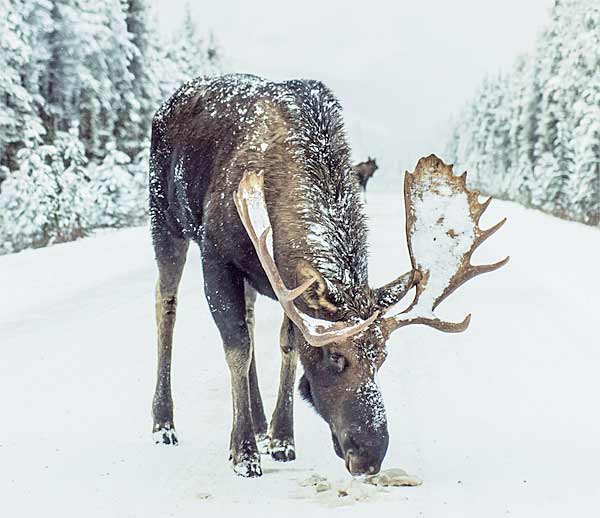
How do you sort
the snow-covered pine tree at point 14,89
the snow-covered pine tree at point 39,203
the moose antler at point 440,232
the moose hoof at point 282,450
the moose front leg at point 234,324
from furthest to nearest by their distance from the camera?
the snow-covered pine tree at point 14,89
the snow-covered pine tree at point 39,203
the moose hoof at point 282,450
the moose front leg at point 234,324
the moose antler at point 440,232

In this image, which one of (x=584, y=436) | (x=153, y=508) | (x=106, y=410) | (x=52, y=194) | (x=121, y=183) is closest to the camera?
(x=153, y=508)

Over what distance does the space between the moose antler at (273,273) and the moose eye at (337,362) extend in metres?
0.18

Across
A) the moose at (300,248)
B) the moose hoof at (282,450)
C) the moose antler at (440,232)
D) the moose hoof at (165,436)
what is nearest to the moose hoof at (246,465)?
the moose at (300,248)

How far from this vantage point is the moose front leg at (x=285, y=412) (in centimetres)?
508

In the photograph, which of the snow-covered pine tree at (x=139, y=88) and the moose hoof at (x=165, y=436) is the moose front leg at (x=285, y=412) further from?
the snow-covered pine tree at (x=139, y=88)

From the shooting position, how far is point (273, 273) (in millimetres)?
4156

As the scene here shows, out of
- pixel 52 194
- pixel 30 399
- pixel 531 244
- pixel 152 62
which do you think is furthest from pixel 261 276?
pixel 152 62

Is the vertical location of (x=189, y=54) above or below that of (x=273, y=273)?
above

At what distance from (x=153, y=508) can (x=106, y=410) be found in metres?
2.03

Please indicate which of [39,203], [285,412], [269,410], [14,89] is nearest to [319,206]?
[285,412]

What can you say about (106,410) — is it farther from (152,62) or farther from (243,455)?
(152,62)

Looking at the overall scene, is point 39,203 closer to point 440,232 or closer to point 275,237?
point 275,237

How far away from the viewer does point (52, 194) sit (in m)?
24.1

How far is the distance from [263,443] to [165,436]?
663mm
